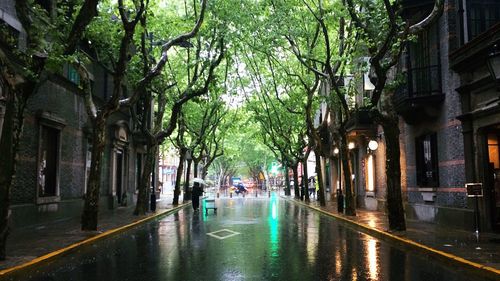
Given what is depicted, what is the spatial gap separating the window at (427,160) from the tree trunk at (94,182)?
38.0ft

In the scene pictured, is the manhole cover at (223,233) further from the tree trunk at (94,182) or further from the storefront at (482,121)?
the storefront at (482,121)

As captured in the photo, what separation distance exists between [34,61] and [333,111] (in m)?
16.5

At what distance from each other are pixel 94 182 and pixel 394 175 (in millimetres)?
8845

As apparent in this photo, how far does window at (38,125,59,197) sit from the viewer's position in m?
17.0

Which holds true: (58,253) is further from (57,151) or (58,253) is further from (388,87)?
(388,87)

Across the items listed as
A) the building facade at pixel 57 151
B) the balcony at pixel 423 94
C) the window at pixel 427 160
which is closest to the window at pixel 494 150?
the balcony at pixel 423 94

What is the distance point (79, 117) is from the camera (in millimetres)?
20859

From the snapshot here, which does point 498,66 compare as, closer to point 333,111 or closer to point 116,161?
point 333,111

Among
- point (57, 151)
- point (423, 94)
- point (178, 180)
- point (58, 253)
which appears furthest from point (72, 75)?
point (423, 94)

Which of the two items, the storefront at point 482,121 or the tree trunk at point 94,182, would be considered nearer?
the storefront at point 482,121

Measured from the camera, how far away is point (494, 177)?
14055 millimetres

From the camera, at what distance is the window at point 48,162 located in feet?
55.9

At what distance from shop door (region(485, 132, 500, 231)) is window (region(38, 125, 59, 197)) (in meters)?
14.8

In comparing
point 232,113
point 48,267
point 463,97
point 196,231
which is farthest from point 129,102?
point 232,113
